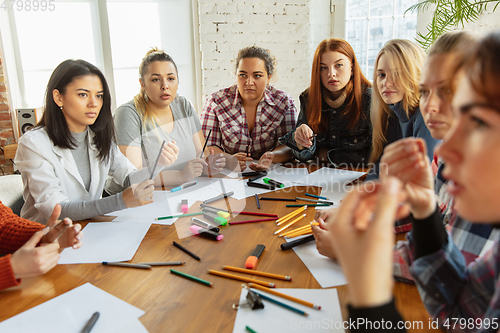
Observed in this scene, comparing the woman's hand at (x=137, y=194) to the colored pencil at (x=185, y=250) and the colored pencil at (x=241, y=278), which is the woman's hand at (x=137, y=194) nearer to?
the colored pencil at (x=185, y=250)

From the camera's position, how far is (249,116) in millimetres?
2227

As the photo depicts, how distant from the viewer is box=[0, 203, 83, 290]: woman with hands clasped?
0.81 m

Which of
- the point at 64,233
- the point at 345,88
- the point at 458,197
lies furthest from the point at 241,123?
the point at 458,197

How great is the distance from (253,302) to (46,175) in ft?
3.21

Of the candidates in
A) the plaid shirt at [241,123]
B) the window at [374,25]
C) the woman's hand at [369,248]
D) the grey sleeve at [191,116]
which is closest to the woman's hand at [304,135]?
the plaid shirt at [241,123]

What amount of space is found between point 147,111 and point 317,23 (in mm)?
2090

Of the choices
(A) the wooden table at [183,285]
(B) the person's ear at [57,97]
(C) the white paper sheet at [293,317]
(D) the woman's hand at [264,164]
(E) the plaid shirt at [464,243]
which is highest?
(B) the person's ear at [57,97]

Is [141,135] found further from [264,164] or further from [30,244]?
[30,244]

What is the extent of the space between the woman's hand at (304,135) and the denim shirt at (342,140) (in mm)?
83

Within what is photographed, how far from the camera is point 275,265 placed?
33.7 inches

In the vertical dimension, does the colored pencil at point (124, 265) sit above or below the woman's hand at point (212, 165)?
below

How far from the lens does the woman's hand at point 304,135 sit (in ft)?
5.72

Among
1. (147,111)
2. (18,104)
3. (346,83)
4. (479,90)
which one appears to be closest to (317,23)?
(346,83)

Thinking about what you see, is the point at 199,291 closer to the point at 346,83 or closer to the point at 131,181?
the point at 131,181
